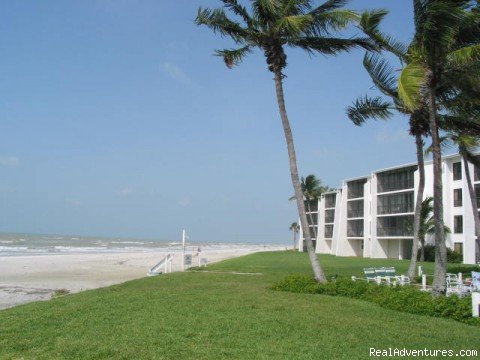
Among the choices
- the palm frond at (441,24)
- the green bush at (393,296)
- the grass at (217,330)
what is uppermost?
the palm frond at (441,24)

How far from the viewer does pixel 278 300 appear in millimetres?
12664

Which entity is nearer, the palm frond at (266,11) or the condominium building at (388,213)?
the palm frond at (266,11)

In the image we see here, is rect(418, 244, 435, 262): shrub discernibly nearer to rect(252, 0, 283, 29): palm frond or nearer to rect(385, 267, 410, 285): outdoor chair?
rect(385, 267, 410, 285): outdoor chair

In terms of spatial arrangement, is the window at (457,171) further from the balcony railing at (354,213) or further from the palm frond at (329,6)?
the palm frond at (329,6)

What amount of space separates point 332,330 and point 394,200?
141 feet

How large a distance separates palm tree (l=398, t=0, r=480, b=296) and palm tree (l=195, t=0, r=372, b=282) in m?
3.11

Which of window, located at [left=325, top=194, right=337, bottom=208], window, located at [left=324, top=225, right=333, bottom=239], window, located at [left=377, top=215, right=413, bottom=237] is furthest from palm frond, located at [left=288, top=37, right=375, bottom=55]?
window, located at [left=324, top=225, right=333, bottom=239]

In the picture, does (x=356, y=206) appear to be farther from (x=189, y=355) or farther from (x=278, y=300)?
(x=189, y=355)

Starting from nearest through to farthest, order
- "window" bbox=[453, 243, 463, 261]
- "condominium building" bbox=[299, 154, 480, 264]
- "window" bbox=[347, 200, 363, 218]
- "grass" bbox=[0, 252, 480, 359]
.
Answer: "grass" bbox=[0, 252, 480, 359]
"condominium building" bbox=[299, 154, 480, 264]
"window" bbox=[453, 243, 463, 261]
"window" bbox=[347, 200, 363, 218]

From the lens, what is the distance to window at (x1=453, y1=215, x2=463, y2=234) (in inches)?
1636

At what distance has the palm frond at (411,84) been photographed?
1202 cm

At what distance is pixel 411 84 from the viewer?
12.2 meters

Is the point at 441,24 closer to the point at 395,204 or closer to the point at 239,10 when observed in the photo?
the point at 239,10

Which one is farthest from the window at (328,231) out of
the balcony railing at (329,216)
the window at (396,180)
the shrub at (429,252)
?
the shrub at (429,252)
